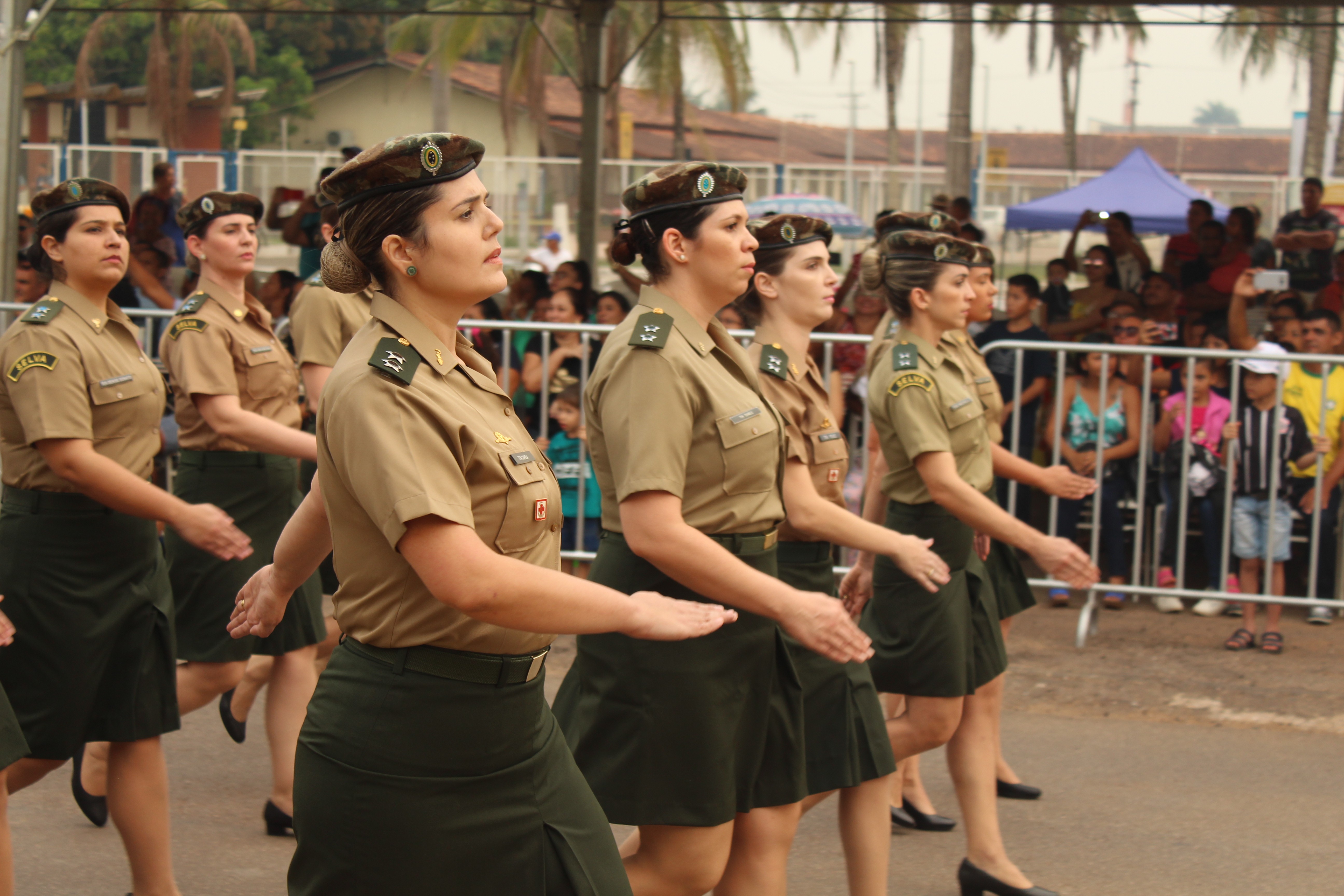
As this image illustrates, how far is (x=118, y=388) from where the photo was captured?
3.75 m

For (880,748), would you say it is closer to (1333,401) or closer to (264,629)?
(264,629)

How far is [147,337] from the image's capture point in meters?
7.46

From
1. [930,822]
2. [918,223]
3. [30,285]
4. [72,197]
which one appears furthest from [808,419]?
[30,285]

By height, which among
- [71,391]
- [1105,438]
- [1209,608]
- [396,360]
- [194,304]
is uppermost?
[194,304]

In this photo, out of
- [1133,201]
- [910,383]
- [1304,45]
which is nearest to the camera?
[910,383]

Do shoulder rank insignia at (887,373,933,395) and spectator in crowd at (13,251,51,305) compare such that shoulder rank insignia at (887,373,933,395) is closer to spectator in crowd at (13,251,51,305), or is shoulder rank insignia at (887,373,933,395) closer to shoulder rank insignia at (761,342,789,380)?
shoulder rank insignia at (761,342,789,380)

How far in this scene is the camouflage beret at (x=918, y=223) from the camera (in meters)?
4.36

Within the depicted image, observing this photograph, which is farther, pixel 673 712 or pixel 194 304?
pixel 194 304

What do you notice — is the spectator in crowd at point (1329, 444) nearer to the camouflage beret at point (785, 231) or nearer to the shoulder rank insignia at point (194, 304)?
the camouflage beret at point (785, 231)

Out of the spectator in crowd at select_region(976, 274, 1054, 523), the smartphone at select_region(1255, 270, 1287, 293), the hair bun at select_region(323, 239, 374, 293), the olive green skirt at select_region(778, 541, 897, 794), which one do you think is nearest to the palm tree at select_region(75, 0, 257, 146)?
the spectator in crowd at select_region(976, 274, 1054, 523)

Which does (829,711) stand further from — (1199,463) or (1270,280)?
(1270,280)

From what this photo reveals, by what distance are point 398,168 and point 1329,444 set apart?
594cm

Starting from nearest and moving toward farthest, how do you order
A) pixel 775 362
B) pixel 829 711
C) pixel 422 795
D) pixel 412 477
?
pixel 412 477 → pixel 422 795 → pixel 829 711 → pixel 775 362

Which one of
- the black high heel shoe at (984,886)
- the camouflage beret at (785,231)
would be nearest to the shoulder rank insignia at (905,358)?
the camouflage beret at (785,231)
